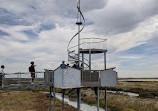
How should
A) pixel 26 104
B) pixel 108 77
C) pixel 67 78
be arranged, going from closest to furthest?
pixel 67 78
pixel 108 77
pixel 26 104

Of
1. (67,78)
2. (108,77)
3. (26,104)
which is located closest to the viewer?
(67,78)

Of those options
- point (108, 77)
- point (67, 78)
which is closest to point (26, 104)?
point (108, 77)

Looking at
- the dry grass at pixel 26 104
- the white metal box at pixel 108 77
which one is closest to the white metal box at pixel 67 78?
the white metal box at pixel 108 77

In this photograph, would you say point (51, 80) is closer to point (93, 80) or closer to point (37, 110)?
point (93, 80)

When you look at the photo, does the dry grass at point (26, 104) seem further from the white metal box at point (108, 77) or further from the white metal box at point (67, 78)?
the white metal box at point (67, 78)

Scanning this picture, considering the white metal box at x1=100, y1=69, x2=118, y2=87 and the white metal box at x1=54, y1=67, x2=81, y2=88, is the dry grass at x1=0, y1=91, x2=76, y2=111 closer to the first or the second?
the white metal box at x1=100, y1=69, x2=118, y2=87

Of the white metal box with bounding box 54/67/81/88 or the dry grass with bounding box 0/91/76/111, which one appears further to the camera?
the dry grass with bounding box 0/91/76/111

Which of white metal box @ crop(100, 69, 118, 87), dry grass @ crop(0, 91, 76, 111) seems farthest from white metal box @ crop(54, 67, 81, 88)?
dry grass @ crop(0, 91, 76, 111)

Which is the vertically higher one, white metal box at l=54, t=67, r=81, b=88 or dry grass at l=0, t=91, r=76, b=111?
white metal box at l=54, t=67, r=81, b=88

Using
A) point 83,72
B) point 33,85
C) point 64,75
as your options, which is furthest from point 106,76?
point 33,85

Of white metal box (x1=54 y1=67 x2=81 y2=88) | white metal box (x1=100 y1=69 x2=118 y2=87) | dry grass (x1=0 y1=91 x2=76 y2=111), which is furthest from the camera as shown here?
dry grass (x1=0 y1=91 x2=76 y2=111)

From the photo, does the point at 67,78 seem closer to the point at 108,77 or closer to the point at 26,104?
the point at 108,77

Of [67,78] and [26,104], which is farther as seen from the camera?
[26,104]

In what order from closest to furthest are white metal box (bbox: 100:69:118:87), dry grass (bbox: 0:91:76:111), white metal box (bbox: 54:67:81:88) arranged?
white metal box (bbox: 54:67:81:88) < white metal box (bbox: 100:69:118:87) < dry grass (bbox: 0:91:76:111)
